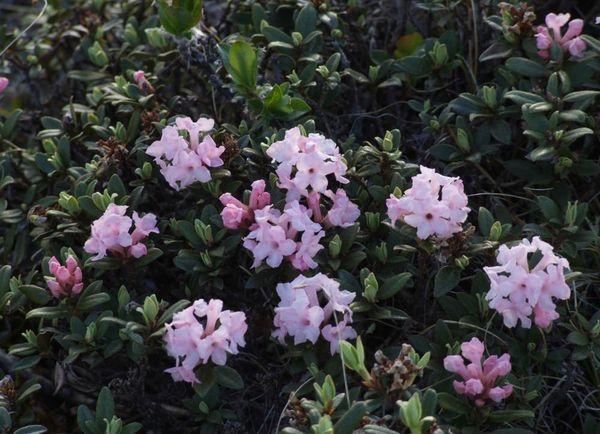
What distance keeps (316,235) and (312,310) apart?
0.27 meters

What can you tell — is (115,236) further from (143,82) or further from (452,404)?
(452,404)

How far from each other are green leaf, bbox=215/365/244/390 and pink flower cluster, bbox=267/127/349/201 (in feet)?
1.47

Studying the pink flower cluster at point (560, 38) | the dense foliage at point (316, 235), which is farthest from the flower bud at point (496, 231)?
the pink flower cluster at point (560, 38)

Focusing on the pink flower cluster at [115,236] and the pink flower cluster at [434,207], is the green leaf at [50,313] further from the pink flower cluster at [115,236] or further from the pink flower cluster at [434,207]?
the pink flower cluster at [434,207]

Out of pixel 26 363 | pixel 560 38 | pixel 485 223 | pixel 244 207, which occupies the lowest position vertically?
pixel 26 363

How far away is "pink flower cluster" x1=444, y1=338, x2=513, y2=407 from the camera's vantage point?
6.15ft

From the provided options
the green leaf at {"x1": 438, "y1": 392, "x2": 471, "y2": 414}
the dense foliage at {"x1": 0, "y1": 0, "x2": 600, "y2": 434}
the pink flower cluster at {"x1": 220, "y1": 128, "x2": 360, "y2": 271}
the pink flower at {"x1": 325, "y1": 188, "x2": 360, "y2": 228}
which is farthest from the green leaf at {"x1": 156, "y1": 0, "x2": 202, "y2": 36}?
the green leaf at {"x1": 438, "y1": 392, "x2": 471, "y2": 414}

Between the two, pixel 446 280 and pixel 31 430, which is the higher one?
pixel 446 280

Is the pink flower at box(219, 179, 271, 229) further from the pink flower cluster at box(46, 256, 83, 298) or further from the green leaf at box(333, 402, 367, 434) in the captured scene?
the green leaf at box(333, 402, 367, 434)

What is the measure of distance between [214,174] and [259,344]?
474 mm

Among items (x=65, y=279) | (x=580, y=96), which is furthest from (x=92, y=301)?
(x=580, y=96)

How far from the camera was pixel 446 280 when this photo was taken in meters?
2.11

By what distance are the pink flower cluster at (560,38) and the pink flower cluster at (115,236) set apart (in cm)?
120

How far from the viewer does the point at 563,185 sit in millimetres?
2424
